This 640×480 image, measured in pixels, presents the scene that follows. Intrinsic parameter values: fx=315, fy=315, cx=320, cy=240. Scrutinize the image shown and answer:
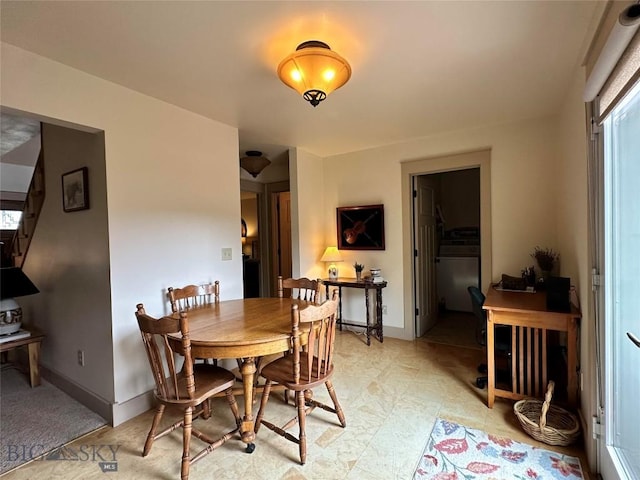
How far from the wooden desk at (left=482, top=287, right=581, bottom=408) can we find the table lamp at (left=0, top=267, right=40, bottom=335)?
3.95 meters

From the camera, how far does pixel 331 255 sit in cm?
414

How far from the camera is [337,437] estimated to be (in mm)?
2047

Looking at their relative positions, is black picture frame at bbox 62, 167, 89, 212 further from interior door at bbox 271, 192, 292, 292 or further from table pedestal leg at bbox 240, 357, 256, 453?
interior door at bbox 271, 192, 292, 292

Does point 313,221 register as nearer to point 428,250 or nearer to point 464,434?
point 428,250

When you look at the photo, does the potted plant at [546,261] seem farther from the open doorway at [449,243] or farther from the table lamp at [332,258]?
the table lamp at [332,258]

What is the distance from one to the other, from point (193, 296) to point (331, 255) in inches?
76.8

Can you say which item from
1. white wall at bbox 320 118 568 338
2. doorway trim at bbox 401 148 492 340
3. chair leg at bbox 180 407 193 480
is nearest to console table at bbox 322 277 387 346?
white wall at bbox 320 118 568 338

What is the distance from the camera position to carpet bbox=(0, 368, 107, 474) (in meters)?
2.00

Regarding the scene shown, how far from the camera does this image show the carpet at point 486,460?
1707mm

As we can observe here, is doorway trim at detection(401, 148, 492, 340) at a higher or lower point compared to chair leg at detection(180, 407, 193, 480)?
higher

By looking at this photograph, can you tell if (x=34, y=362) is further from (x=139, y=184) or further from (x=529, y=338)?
(x=529, y=338)

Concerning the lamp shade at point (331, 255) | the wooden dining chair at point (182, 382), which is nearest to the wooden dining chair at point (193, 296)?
the wooden dining chair at point (182, 382)

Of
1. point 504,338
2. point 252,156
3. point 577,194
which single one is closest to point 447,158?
point 577,194

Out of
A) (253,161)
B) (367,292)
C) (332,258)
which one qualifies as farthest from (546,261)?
(253,161)
